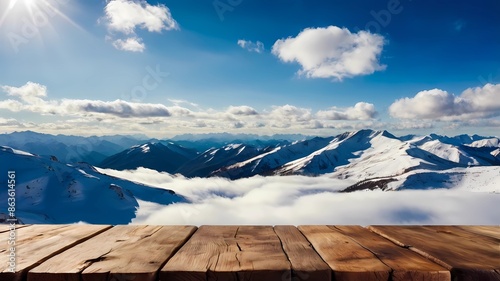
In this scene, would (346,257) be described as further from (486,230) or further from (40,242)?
(40,242)

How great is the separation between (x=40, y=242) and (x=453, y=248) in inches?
154

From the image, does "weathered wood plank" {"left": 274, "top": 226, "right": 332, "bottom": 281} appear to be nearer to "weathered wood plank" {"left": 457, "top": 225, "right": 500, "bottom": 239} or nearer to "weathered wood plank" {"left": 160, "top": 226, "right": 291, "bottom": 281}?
"weathered wood plank" {"left": 160, "top": 226, "right": 291, "bottom": 281}

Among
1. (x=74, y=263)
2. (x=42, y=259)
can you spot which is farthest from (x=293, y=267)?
(x=42, y=259)

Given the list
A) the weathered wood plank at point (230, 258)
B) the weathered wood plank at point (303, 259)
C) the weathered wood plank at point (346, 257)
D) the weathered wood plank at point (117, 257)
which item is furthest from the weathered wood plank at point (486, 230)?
the weathered wood plank at point (117, 257)

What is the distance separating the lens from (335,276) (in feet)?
8.50

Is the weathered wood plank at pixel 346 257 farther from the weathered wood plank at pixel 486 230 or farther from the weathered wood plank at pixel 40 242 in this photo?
the weathered wood plank at pixel 40 242

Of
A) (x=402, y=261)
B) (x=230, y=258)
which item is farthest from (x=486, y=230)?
(x=230, y=258)

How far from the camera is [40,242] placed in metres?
3.48

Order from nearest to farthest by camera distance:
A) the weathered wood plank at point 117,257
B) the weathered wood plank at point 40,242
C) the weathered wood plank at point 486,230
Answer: the weathered wood plank at point 117,257 < the weathered wood plank at point 40,242 < the weathered wood plank at point 486,230

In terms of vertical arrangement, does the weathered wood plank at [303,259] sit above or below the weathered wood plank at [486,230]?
above

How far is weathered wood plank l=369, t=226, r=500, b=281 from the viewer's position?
2676 millimetres

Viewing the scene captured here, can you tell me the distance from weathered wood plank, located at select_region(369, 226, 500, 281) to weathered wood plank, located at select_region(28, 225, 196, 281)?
7.18ft

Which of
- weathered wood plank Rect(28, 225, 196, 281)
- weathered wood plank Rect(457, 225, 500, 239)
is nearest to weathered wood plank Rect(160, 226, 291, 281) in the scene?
weathered wood plank Rect(28, 225, 196, 281)

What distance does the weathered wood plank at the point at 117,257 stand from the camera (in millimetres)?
2527
